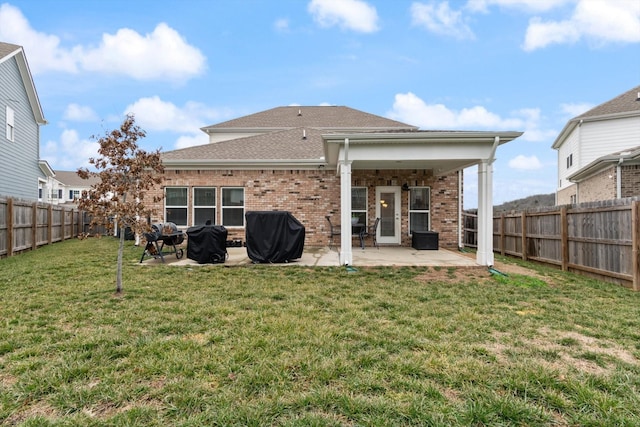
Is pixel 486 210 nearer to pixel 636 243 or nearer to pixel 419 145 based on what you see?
pixel 419 145

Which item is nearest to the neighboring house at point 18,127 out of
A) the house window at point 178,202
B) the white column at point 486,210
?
the house window at point 178,202

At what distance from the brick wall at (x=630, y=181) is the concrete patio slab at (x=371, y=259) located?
5698 millimetres

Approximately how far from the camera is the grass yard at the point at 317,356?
227 centimetres

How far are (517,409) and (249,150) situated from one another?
39.4ft

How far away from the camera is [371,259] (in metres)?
9.00

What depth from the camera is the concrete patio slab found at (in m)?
8.39

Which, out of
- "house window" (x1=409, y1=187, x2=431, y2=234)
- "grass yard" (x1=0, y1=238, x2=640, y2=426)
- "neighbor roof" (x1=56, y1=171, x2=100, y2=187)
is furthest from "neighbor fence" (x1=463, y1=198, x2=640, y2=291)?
"neighbor roof" (x1=56, y1=171, x2=100, y2=187)

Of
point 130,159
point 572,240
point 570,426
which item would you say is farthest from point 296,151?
point 570,426

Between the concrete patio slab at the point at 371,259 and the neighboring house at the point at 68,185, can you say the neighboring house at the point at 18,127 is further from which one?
the neighboring house at the point at 68,185

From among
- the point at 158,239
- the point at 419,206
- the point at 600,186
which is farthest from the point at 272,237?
the point at 600,186

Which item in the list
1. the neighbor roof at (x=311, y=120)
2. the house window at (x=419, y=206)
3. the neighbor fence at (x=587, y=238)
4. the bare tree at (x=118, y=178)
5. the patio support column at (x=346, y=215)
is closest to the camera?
the bare tree at (x=118, y=178)

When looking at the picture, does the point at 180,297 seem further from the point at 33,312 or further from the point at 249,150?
the point at 249,150

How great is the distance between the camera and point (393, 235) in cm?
1218

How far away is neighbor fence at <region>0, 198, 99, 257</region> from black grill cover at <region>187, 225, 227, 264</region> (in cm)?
574
